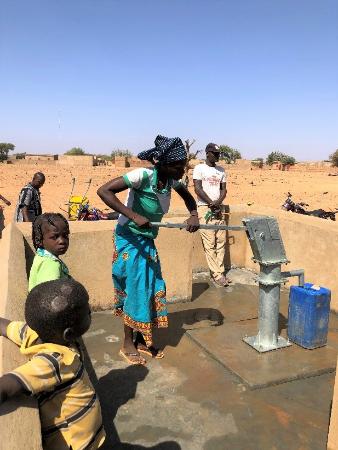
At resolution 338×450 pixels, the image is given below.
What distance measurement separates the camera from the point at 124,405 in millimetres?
2924

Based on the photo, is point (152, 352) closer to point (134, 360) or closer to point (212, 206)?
point (134, 360)

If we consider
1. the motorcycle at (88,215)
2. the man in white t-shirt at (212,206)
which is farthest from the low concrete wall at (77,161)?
the man in white t-shirt at (212,206)

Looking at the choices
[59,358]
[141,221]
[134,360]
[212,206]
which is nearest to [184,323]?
[134,360]

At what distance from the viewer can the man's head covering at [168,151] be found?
3.17 meters

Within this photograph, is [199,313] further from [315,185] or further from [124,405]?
[315,185]

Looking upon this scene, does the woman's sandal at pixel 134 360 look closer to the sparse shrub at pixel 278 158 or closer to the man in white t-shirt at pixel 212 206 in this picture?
the man in white t-shirt at pixel 212 206

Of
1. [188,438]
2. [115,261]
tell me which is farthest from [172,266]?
[188,438]

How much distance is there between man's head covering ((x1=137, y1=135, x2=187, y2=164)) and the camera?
10.4 ft

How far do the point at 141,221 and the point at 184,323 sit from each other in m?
1.57

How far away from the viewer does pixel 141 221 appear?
3133mm

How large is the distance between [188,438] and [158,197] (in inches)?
64.9

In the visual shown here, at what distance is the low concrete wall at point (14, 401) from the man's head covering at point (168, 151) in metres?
1.23

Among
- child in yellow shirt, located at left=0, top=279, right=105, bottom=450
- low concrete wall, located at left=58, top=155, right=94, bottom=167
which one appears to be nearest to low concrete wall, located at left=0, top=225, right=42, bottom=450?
child in yellow shirt, located at left=0, top=279, right=105, bottom=450

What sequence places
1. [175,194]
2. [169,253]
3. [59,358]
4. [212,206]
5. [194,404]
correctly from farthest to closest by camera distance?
1. [175,194]
2. [212,206]
3. [169,253]
4. [194,404]
5. [59,358]
